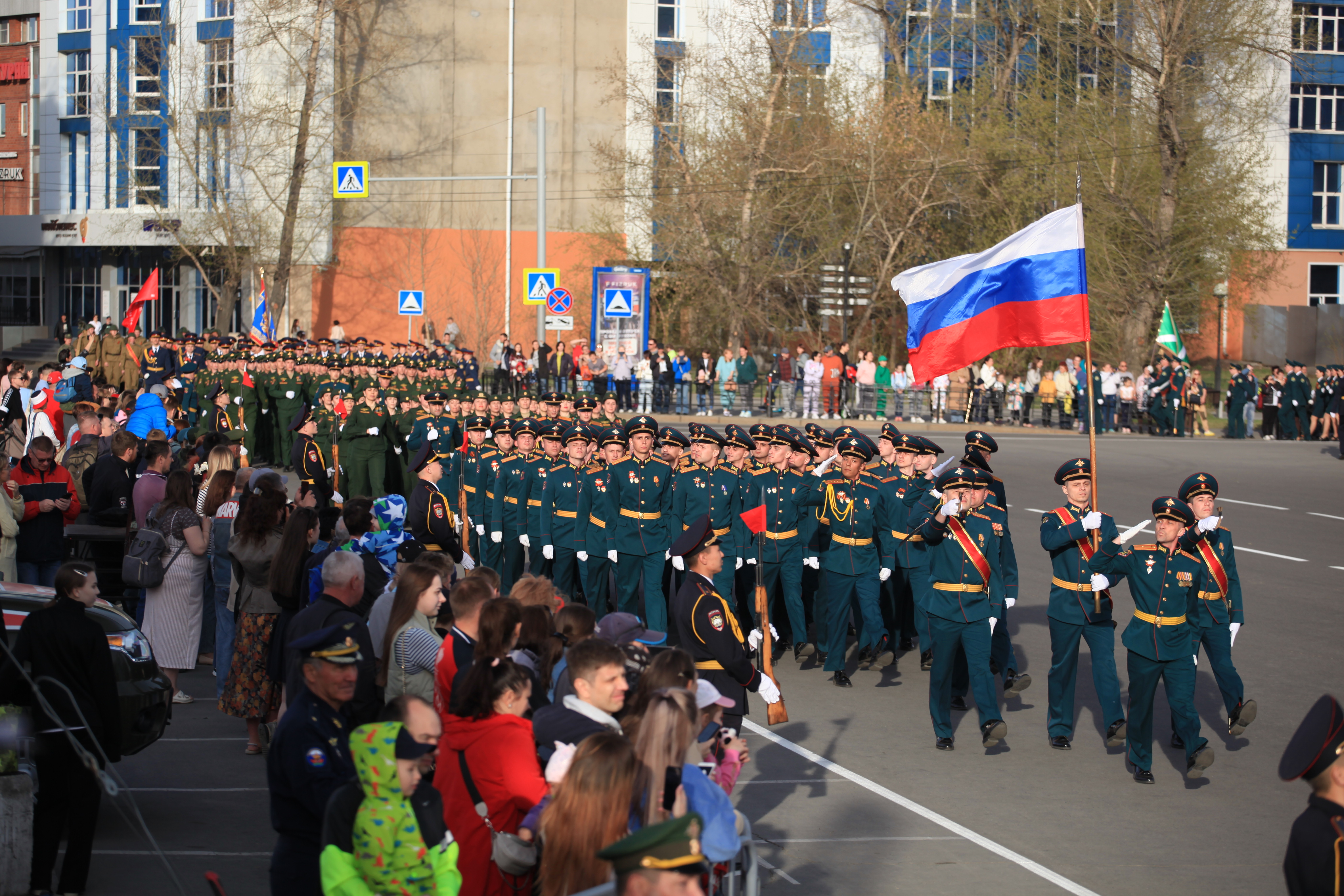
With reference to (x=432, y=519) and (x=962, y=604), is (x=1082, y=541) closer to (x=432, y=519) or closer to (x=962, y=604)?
(x=962, y=604)

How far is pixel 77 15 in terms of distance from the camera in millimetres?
Answer: 52312

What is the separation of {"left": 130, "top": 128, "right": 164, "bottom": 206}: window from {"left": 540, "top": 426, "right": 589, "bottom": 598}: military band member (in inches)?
1591

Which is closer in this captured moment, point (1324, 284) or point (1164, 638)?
point (1164, 638)

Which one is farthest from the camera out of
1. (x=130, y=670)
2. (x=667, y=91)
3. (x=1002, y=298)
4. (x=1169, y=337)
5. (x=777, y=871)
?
(x=667, y=91)

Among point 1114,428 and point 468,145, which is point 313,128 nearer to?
point 468,145

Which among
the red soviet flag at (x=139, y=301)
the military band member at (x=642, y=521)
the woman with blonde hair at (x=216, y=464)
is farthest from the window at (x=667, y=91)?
the woman with blonde hair at (x=216, y=464)

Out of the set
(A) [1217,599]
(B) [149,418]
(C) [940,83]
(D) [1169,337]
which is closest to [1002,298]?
(A) [1217,599]

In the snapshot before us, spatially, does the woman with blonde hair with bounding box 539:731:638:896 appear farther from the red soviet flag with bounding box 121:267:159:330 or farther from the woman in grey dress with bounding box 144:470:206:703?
the red soviet flag with bounding box 121:267:159:330

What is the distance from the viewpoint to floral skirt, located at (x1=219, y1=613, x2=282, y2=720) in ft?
27.9

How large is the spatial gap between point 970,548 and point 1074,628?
87cm

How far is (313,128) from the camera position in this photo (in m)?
47.6

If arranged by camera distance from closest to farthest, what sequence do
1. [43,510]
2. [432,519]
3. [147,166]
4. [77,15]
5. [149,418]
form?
[43,510] → [432,519] → [149,418] → [147,166] → [77,15]

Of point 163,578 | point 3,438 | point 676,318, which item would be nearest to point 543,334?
point 676,318

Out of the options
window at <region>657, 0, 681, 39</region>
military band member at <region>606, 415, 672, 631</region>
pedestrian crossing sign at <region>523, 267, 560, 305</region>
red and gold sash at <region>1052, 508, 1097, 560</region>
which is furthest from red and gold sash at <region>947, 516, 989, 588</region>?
window at <region>657, 0, 681, 39</region>
